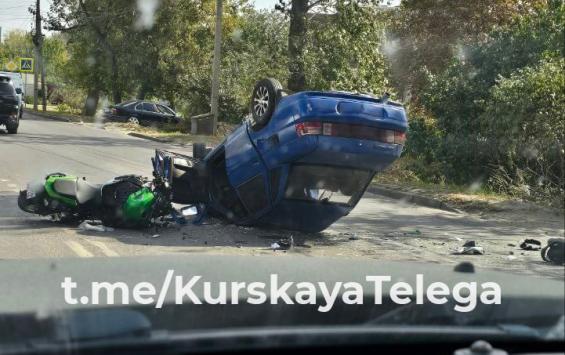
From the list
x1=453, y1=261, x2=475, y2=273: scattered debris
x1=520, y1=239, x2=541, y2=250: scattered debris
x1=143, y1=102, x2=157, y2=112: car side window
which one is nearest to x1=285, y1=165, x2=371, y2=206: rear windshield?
x1=520, y1=239, x2=541, y2=250: scattered debris

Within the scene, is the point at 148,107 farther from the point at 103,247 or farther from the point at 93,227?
the point at 103,247

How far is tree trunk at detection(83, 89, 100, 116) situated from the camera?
47.5 metres

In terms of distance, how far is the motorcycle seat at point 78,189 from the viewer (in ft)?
31.2

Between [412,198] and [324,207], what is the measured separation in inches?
203

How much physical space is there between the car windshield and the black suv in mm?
57

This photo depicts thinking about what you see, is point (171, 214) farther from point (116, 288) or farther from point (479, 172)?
point (116, 288)

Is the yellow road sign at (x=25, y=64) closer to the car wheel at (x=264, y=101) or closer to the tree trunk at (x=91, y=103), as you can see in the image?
the tree trunk at (x=91, y=103)

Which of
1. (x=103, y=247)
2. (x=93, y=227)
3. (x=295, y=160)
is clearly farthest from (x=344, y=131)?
(x=93, y=227)

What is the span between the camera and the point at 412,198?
14.2 meters

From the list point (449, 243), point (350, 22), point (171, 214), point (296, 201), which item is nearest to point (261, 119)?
point (296, 201)

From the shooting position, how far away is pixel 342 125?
336 inches

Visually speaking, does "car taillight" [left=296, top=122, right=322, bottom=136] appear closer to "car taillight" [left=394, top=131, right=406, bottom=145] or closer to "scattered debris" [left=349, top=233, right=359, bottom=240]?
"car taillight" [left=394, top=131, right=406, bottom=145]

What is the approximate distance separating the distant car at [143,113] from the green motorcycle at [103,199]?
28179 millimetres

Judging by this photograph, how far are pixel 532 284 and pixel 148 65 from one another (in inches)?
1581
